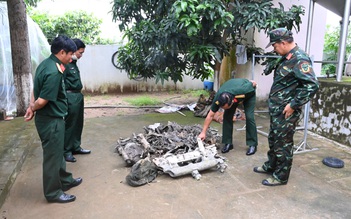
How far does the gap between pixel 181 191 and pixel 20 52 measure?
4.35 meters

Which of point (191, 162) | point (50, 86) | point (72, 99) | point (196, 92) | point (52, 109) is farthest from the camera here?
point (196, 92)

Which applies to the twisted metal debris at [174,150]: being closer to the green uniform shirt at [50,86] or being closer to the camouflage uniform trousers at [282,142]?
the camouflage uniform trousers at [282,142]

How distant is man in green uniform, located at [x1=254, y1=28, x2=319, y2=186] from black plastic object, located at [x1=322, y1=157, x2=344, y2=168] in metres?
0.81

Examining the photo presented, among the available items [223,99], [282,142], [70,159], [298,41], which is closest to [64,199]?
[70,159]

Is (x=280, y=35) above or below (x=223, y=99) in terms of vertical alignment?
above

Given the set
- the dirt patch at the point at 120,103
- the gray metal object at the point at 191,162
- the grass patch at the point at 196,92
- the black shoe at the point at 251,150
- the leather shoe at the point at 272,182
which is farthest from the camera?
the grass patch at the point at 196,92

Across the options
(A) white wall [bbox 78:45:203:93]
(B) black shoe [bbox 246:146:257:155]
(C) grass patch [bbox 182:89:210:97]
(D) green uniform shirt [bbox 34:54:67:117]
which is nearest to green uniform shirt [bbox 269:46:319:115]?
(B) black shoe [bbox 246:146:257:155]

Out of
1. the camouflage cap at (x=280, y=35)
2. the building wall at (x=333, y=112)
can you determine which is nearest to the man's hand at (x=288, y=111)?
the camouflage cap at (x=280, y=35)

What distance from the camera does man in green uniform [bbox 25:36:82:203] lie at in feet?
6.96

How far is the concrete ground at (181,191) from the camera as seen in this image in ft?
7.32

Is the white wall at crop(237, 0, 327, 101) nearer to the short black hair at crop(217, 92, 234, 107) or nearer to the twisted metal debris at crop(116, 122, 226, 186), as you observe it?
the twisted metal debris at crop(116, 122, 226, 186)

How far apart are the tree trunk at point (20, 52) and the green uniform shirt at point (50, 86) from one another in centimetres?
350

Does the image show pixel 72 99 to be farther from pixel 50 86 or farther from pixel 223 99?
pixel 223 99

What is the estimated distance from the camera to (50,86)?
2.11 metres
